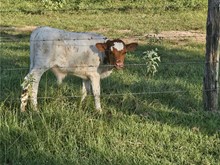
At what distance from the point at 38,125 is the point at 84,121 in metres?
0.56

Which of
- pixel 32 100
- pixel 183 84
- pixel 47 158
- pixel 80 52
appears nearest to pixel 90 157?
pixel 47 158

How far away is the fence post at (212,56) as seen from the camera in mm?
6399

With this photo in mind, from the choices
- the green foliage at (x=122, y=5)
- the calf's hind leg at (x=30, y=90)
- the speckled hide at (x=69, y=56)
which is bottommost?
the calf's hind leg at (x=30, y=90)

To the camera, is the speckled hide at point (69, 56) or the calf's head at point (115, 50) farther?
the speckled hide at point (69, 56)

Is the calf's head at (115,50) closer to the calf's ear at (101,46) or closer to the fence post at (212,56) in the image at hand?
the calf's ear at (101,46)

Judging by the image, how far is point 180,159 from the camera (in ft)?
17.4

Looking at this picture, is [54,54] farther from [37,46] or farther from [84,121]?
[84,121]

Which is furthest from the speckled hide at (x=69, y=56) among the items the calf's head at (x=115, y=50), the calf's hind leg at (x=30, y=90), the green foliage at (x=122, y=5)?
the green foliage at (x=122, y=5)

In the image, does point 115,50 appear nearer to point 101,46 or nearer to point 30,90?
point 101,46

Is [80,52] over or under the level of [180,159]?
over

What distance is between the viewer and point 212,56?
6527 millimetres

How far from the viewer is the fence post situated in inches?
252

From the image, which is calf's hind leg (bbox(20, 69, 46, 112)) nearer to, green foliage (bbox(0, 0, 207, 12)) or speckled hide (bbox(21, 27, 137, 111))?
speckled hide (bbox(21, 27, 137, 111))

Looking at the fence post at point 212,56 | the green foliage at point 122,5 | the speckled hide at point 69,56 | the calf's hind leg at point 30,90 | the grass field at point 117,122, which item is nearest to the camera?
the grass field at point 117,122
